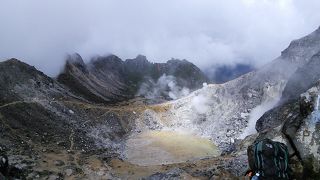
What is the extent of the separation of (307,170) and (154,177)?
15540 mm

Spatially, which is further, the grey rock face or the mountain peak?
the mountain peak

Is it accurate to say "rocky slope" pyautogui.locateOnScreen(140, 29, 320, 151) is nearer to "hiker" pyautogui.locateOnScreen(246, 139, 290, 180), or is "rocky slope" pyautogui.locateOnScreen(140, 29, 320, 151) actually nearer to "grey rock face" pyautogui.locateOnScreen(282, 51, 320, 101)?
"grey rock face" pyautogui.locateOnScreen(282, 51, 320, 101)

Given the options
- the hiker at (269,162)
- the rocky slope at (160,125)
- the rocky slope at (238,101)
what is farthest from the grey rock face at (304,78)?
the hiker at (269,162)

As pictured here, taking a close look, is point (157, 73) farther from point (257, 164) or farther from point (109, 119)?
point (257, 164)

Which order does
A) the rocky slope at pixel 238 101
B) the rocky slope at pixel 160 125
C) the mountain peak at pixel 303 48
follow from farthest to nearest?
the rocky slope at pixel 238 101, the mountain peak at pixel 303 48, the rocky slope at pixel 160 125

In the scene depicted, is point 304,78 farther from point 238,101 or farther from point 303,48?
point 238,101

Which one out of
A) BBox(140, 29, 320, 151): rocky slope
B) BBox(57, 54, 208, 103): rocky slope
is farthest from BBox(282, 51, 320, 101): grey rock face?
BBox(57, 54, 208, 103): rocky slope

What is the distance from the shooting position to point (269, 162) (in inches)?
648

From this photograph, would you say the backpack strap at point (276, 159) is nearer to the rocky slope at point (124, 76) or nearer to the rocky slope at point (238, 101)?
the rocky slope at point (238, 101)

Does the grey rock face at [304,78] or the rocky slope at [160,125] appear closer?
the rocky slope at [160,125]

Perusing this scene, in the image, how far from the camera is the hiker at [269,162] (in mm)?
16328

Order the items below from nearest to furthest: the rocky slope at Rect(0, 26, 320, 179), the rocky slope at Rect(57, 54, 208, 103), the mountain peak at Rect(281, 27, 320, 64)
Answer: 1. the rocky slope at Rect(0, 26, 320, 179)
2. the mountain peak at Rect(281, 27, 320, 64)
3. the rocky slope at Rect(57, 54, 208, 103)

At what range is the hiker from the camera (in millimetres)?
16328

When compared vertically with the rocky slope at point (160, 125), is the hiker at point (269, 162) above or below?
below
